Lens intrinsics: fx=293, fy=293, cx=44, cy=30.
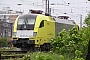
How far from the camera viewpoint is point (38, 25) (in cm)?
2136

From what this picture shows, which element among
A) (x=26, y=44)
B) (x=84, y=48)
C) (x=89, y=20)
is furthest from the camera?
(x=26, y=44)

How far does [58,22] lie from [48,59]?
55.1 ft

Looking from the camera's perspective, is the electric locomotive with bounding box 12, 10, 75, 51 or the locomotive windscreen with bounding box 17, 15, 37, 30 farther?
the locomotive windscreen with bounding box 17, 15, 37, 30

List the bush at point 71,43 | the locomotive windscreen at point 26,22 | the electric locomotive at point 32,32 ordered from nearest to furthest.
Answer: the bush at point 71,43, the electric locomotive at point 32,32, the locomotive windscreen at point 26,22

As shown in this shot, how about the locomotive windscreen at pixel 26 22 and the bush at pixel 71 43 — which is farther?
the locomotive windscreen at pixel 26 22

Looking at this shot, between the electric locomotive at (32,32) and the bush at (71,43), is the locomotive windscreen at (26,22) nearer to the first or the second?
the electric locomotive at (32,32)

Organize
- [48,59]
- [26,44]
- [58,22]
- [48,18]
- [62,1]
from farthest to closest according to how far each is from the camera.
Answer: [62,1] → [58,22] → [48,18] → [26,44] → [48,59]

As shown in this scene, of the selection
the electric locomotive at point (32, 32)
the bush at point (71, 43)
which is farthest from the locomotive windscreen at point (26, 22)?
the bush at point (71, 43)

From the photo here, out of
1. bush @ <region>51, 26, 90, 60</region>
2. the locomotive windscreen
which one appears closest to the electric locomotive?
the locomotive windscreen

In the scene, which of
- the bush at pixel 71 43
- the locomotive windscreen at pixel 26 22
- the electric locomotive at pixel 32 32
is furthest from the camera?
the locomotive windscreen at pixel 26 22

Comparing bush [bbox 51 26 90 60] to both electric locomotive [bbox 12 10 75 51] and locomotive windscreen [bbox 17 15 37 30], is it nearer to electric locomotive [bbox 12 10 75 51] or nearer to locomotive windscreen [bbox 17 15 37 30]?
electric locomotive [bbox 12 10 75 51]

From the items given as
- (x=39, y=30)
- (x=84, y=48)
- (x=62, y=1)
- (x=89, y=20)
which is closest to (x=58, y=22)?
(x=39, y=30)

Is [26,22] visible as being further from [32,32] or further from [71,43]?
[71,43]

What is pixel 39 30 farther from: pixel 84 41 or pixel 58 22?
pixel 84 41
